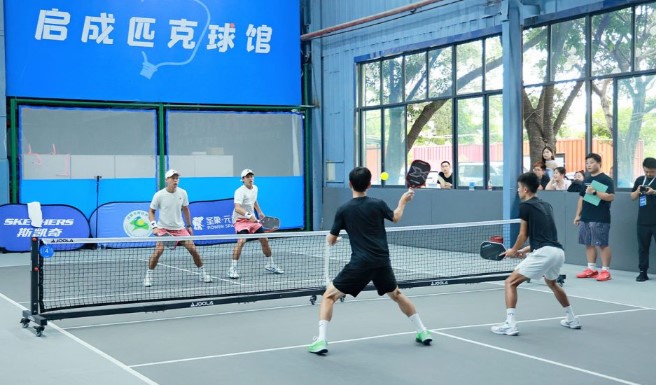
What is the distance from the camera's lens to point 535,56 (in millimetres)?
17141

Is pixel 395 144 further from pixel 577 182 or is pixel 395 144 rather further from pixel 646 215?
pixel 646 215

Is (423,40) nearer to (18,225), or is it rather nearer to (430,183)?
(430,183)

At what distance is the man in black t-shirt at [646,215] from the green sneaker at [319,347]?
7351 millimetres

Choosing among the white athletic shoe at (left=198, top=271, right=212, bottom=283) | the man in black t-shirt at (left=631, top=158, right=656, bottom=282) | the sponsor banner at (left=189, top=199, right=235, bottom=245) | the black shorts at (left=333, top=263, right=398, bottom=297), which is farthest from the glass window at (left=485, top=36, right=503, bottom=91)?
the black shorts at (left=333, top=263, right=398, bottom=297)

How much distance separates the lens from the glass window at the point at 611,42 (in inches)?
602

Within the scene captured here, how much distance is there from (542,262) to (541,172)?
25.4ft

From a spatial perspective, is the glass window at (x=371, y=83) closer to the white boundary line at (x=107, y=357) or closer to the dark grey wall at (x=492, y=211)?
the dark grey wall at (x=492, y=211)

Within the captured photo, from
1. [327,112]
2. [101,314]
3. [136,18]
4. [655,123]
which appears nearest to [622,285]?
[655,123]

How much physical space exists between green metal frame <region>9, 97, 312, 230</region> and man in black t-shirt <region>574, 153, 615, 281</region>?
10.8 metres

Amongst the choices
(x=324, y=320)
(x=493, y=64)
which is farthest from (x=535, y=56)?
(x=324, y=320)

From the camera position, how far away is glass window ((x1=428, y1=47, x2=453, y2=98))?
764 inches

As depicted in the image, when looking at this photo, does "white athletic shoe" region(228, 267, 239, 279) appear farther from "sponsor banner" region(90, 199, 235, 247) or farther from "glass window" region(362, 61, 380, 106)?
"glass window" region(362, 61, 380, 106)

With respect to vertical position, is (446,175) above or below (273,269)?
above

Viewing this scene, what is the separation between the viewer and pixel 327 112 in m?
23.3
